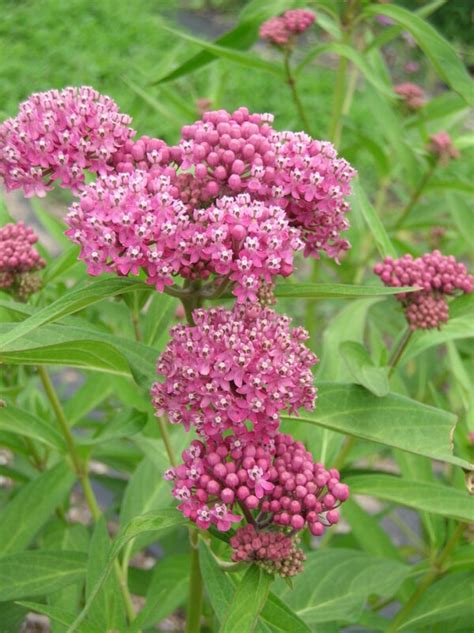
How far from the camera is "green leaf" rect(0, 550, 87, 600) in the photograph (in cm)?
180

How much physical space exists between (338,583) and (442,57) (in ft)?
4.46

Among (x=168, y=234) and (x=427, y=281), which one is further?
(x=427, y=281)

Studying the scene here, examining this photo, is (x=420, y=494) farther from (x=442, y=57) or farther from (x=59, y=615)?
(x=442, y=57)

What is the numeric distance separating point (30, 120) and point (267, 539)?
872mm

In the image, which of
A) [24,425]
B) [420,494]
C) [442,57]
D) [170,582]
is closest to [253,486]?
[420,494]

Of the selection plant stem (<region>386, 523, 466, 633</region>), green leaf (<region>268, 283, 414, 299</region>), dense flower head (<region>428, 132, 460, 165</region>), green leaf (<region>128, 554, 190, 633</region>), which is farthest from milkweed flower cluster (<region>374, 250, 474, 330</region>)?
dense flower head (<region>428, 132, 460, 165</region>)

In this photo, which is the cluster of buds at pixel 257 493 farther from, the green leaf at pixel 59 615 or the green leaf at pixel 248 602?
the green leaf at pixel 59 615

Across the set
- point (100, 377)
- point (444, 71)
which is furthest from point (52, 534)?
point (444, 71)

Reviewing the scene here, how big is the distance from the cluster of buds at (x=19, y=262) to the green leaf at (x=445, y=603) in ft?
3.89

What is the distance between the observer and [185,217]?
1.37m

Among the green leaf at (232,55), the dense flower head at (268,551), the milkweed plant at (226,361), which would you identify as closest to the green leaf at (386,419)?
the milkweed plant at (226,361)

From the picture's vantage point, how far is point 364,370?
163 cm

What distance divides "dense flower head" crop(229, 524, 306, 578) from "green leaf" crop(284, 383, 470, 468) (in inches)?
9.2

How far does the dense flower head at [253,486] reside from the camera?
140cm
